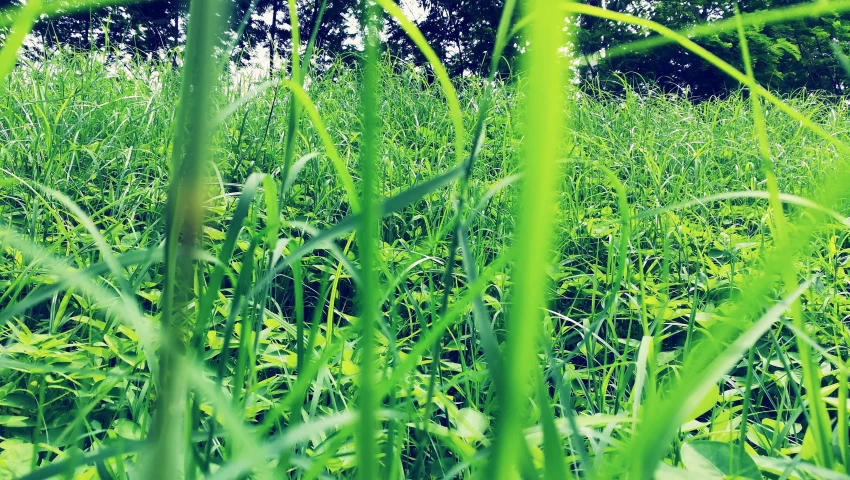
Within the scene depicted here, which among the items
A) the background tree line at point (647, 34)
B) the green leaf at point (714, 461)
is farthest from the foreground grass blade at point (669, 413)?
the background tree line at point (647, 34)

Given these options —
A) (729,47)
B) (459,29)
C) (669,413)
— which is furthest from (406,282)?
(459,29)

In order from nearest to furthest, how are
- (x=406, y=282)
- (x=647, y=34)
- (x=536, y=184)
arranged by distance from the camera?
(x=536, y=184) < (x=406, y=282) < (x=647, y=34)

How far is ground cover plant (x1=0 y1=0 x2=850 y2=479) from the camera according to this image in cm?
20

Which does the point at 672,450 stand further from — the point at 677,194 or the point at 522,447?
the point at 677,194

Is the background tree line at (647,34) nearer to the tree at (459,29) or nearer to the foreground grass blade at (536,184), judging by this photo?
the tree at (459,29)

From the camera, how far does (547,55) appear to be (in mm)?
160

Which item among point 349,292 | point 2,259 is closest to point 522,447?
point 349,292

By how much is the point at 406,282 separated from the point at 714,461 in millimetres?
850

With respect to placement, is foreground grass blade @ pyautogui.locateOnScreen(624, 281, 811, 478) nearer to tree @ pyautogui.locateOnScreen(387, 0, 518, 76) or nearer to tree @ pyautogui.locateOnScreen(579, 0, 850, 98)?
tree @ pyautogui.locateOnScreen(579, 0, 850, 98)

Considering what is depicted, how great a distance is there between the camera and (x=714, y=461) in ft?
1.59

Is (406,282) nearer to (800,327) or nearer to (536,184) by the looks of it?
(800,327)

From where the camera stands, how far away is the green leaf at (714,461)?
0.46 metres

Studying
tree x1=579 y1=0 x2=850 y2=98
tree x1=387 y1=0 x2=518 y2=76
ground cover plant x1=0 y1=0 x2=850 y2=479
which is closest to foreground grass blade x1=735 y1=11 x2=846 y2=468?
ground cover plant x1=0 y1=0 x2=850 y2=479

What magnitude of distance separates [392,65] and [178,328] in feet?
10.4
